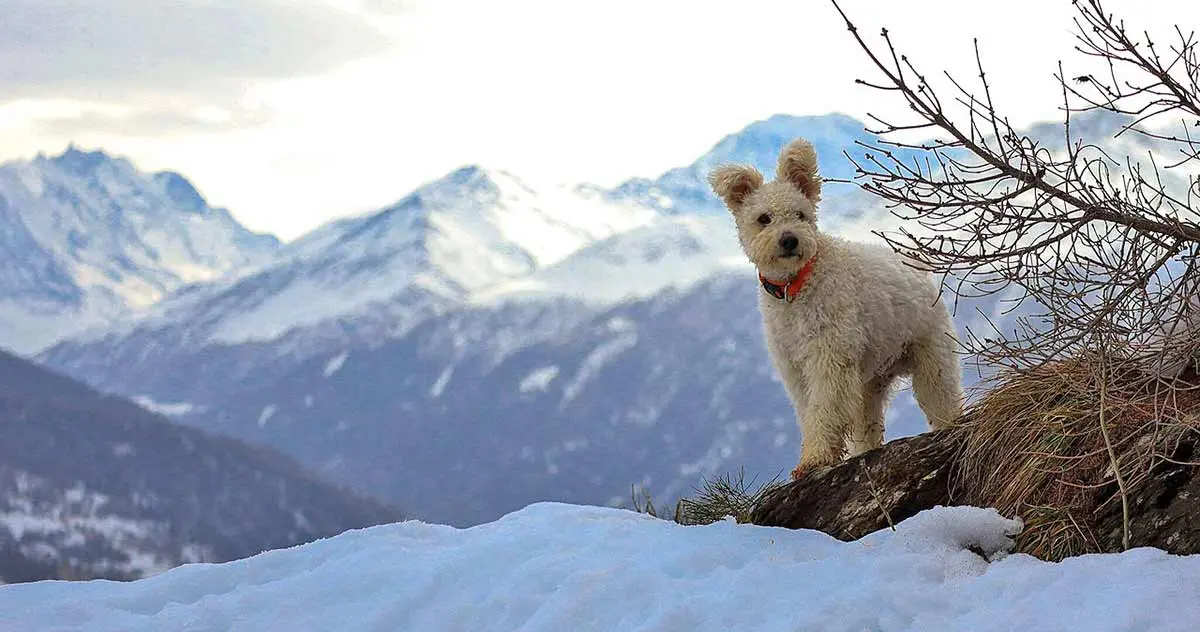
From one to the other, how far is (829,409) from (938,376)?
1.35 meters

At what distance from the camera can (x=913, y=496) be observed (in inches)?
275

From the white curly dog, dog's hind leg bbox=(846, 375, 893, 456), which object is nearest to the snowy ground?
the white curly dog

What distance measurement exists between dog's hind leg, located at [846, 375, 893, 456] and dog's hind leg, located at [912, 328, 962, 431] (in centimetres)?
37

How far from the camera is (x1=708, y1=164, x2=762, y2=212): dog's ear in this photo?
905 centimetres

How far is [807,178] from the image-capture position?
9055mm

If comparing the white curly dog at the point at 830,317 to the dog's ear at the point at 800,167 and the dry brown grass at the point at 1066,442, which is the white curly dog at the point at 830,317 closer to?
the dog's ear at the point at 800,167

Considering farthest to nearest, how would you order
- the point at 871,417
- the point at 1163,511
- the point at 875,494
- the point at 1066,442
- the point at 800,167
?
the point at 871,417 → the point at 800,167 → the point at 875,494 → the point at 1066,442 → the point at 1163,511

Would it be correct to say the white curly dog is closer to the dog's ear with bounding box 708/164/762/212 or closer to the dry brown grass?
the dog's ear with bounding box 708/164/762/212

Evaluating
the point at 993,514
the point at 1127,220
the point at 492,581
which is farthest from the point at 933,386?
the point at 492,581

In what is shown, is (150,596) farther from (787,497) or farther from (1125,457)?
(1125,457)

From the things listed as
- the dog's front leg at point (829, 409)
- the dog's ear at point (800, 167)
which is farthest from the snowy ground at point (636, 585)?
the dog's ear at point (800, 167)

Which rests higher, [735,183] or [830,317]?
[735,183]

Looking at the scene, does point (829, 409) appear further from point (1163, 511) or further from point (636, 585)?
point (1163, 511)

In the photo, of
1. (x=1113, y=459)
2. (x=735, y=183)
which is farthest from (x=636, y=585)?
(x=735, y=183)
